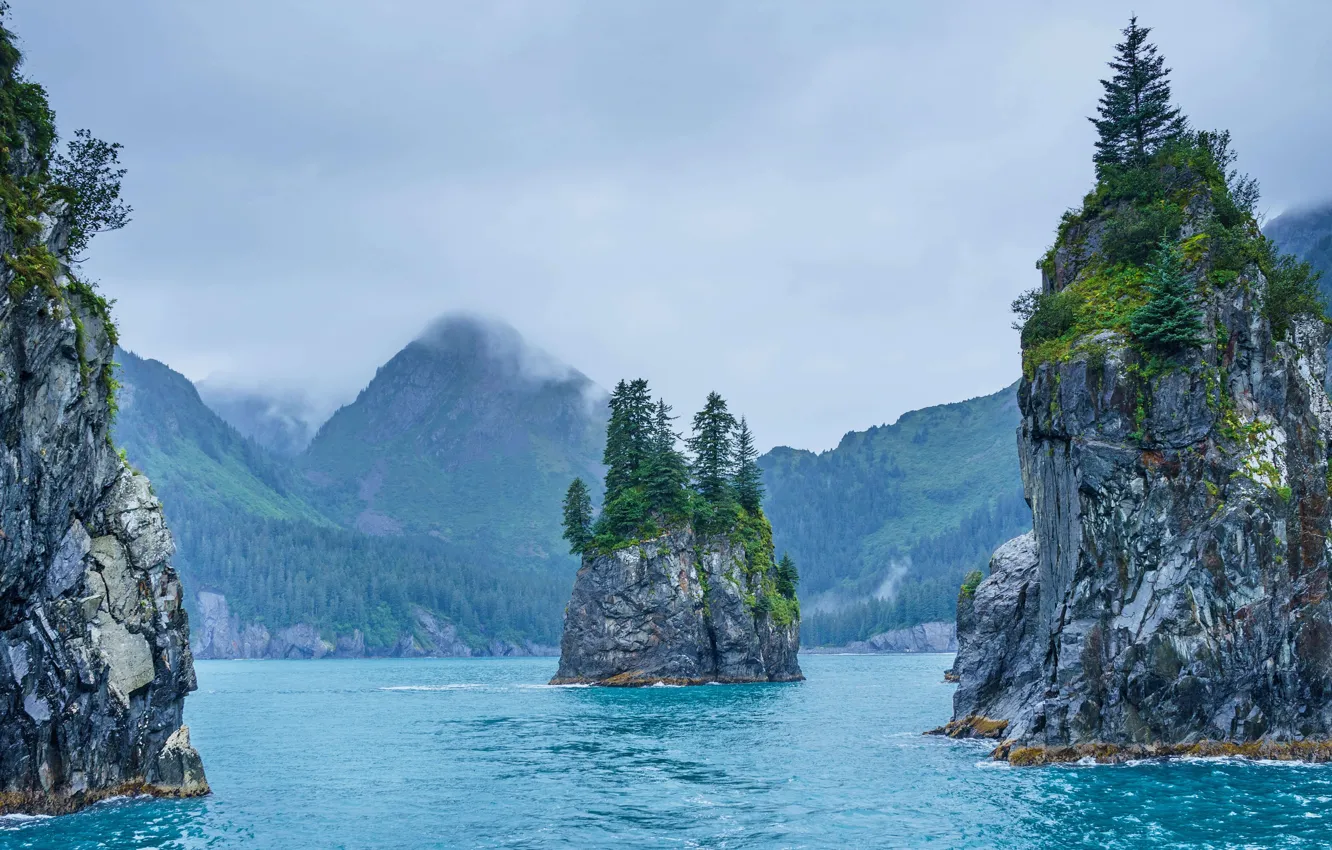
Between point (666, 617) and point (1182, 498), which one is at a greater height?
point (1182, 498)

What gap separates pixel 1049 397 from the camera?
174 feet

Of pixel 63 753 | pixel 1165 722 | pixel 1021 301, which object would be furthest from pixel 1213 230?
pixel 63 753

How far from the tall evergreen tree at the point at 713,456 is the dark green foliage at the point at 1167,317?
274 ft

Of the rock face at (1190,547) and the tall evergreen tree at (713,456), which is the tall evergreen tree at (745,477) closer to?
the tall evergreen tree at (713,456)

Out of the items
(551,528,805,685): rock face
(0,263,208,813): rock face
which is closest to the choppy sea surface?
(0,263,208,813): rock face

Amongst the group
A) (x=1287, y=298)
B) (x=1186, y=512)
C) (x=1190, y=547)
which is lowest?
(x=1190, y=547)

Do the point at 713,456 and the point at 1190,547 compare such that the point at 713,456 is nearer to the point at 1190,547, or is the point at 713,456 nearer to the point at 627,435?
the point at 627,435

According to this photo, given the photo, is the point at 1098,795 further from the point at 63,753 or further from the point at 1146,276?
the point at 63,753

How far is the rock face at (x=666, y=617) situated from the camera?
395 ft

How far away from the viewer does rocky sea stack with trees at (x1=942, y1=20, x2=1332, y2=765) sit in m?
46.5

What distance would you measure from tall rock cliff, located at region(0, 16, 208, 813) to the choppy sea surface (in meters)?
2.22

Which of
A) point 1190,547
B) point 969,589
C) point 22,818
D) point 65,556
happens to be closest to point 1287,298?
point 1190,547

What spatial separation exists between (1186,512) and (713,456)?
3493 inches

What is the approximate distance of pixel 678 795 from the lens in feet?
143
